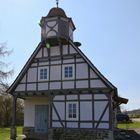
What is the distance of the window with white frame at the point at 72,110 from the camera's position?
20422 mm

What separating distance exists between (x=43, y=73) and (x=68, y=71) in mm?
2024

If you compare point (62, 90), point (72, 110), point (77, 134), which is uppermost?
point (62, 90)

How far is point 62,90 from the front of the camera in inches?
830

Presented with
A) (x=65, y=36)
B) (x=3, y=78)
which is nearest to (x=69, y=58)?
(x=65, y=36)

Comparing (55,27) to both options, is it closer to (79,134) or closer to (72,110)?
(72,110)

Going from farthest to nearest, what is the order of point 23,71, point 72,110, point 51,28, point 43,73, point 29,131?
point 29,131 → point 23,71 → point 51,28 → point 43,73 → point 72,110

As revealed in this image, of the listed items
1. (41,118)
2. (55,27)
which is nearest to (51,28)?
(55,27)

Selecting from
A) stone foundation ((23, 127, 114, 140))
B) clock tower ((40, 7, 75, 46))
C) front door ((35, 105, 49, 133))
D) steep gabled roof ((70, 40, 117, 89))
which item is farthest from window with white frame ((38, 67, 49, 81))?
stone foundation ((23, 127, 114, 140))

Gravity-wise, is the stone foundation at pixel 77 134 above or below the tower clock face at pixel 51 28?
below

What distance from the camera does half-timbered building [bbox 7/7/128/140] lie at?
19.8m

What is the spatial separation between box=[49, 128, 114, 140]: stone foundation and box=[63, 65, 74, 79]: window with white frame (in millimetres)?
3618

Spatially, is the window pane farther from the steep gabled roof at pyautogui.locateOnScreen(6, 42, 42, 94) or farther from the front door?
the front door

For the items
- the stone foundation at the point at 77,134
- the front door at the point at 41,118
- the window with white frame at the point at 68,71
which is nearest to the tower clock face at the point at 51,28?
the window with white frame at the point at 68,71

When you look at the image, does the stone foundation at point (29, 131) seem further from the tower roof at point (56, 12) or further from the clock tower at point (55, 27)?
the tower roof at point (56, 12)
